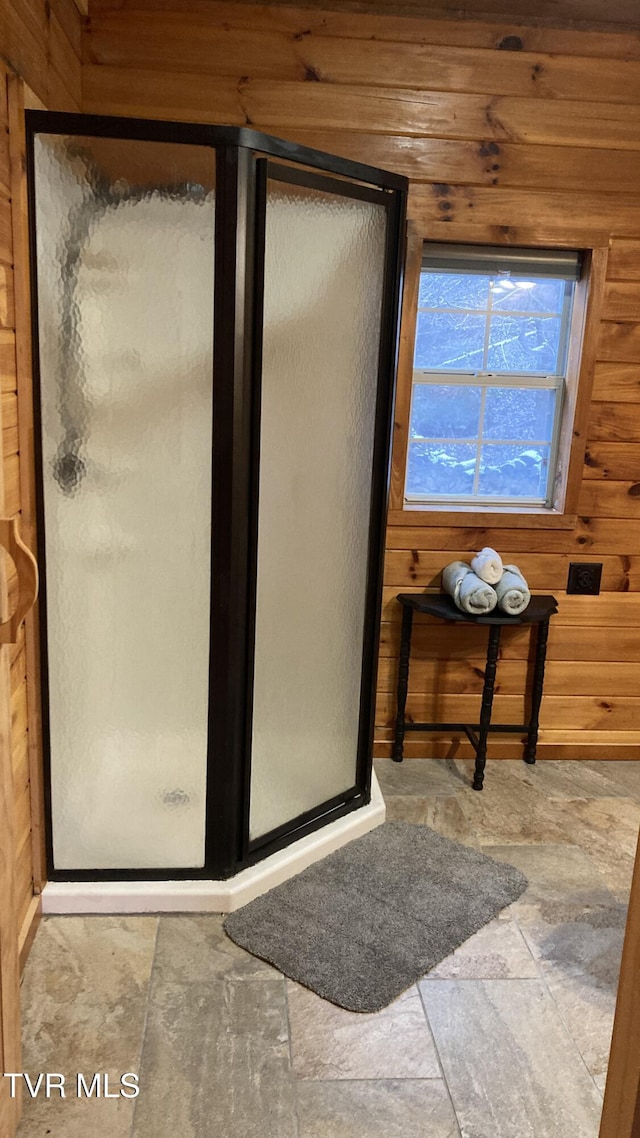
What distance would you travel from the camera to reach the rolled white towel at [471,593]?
277cm

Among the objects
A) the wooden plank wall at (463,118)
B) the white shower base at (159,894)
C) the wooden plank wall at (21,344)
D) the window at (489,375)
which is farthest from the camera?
the window at (489,375)

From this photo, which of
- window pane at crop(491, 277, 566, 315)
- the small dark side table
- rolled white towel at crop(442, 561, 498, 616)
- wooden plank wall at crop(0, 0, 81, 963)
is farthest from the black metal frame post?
wooden plank wall at crop(0, 0, 81, 963)

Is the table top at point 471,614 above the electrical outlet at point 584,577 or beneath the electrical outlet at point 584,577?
beneath

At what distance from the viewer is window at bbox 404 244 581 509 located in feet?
9.56

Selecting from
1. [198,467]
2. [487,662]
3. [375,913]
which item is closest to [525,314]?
[487,662]

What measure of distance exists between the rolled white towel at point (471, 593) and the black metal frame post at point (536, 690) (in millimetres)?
267

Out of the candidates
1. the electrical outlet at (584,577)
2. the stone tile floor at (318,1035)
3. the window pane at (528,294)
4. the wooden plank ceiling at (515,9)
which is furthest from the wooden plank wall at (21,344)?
the electrical outlet at (584,577)

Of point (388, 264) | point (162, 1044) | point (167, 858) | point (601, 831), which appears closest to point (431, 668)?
point (601, 831)

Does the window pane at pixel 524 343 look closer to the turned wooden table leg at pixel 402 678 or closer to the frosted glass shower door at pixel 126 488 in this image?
the turned wooden table leg at pixel 402 678

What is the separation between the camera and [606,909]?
2266 mm

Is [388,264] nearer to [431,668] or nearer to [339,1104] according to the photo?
[431,668]

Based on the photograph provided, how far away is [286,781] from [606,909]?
910mm

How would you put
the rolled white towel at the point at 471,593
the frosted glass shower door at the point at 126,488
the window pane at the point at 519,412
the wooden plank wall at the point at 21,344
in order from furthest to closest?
the window pane at the point at 519,412 → the rolled white towel at the point at 471,593 → the frosted glass shower door at the point at 126,488 → the wooden plank wall at the point at 21,344

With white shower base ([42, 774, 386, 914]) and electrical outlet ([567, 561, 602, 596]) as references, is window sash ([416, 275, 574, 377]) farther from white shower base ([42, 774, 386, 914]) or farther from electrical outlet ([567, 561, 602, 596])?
white shower base ([42, 774, 386, 914])
